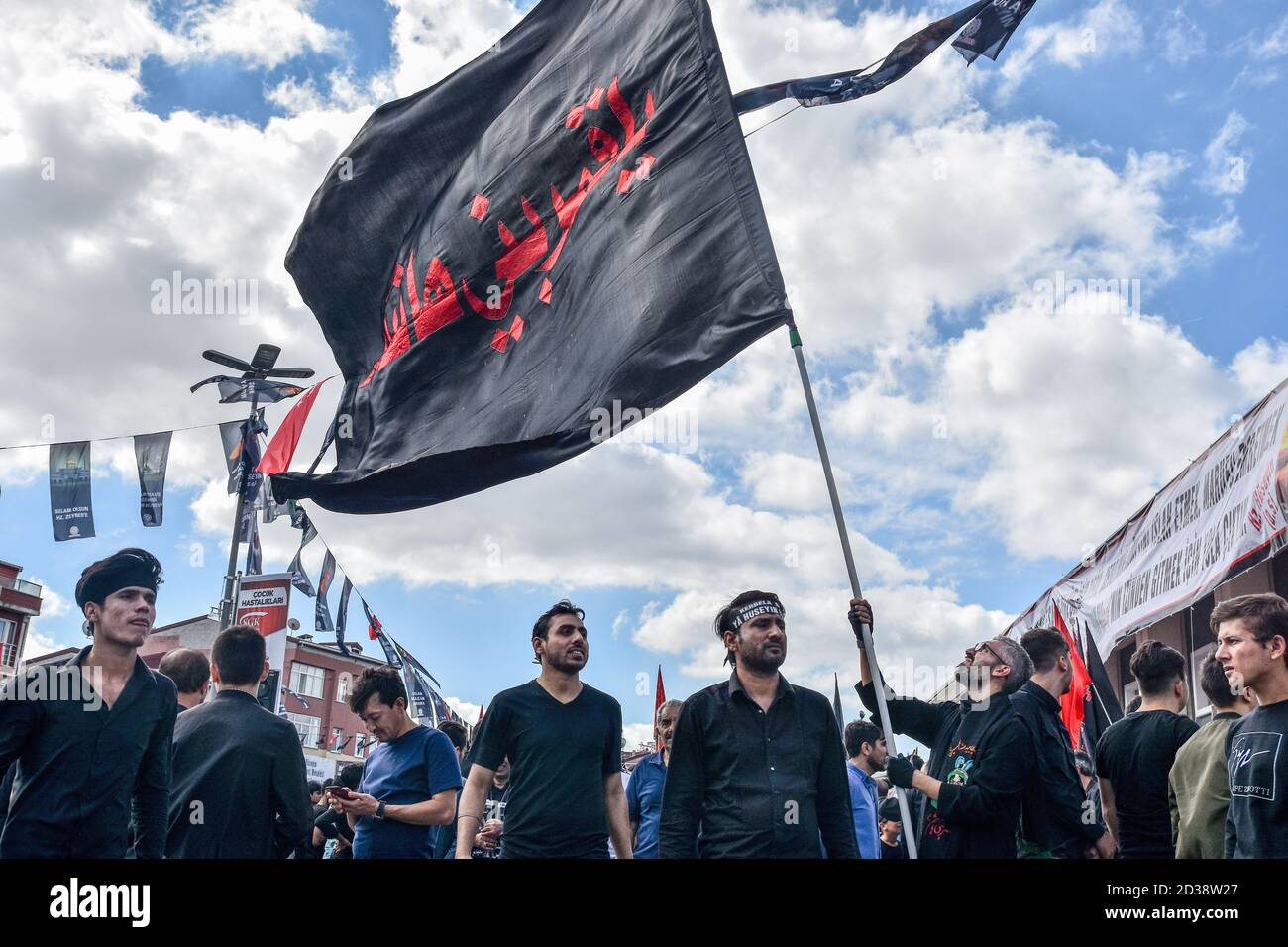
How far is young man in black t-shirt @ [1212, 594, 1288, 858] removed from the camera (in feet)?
11.7

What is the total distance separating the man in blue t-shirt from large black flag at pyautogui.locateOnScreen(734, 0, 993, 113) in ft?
11.4

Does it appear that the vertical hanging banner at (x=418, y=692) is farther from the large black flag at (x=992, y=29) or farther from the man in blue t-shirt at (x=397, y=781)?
the large black flag at (x=992, y=29)

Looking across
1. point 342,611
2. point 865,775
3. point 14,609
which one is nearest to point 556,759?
point 865,775

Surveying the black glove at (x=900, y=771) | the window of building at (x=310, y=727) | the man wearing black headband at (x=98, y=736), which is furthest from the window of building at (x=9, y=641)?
the black glove at (x=900, y=771)

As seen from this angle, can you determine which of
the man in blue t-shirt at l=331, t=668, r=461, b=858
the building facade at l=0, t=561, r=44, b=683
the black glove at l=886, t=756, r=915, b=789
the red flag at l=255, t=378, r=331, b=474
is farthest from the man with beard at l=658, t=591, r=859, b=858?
the building facade at l=0, t=561, r=44, b=683

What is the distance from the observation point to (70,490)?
1547 cm

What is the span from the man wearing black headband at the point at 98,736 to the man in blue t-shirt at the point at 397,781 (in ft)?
3.81

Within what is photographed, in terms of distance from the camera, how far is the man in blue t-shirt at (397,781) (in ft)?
17.8

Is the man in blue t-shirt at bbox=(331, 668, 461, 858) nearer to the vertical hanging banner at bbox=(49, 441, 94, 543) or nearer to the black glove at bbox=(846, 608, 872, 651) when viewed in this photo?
the black glove at bbox=(846, 608, 872, 651)

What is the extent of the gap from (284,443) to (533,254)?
3.08m

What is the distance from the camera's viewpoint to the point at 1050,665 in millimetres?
5602

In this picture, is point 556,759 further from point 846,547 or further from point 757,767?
point 846,547

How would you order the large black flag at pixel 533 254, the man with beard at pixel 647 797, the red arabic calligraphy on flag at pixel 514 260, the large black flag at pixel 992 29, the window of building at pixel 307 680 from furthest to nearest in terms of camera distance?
the window of building at pixel 307 680
the man with beard at pixel 647 797
the red arabic calligraphy on flag at pixel 514 260
the large black flag at pixel 992 29
the large black flag at pixel 533 254
